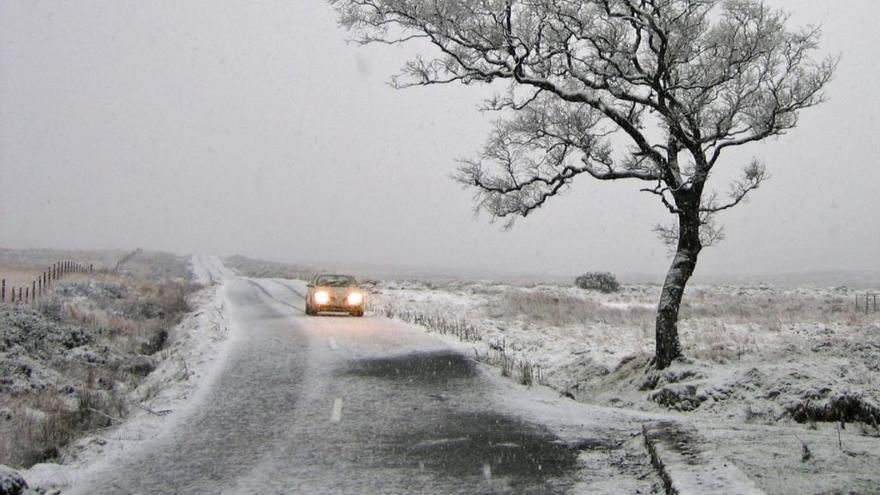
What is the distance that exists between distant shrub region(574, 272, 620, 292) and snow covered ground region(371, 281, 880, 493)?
13.8 meters

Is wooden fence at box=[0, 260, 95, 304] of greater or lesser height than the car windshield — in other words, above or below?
below

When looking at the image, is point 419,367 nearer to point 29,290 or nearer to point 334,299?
point 334,299

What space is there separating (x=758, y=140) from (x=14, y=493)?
43.2 feet

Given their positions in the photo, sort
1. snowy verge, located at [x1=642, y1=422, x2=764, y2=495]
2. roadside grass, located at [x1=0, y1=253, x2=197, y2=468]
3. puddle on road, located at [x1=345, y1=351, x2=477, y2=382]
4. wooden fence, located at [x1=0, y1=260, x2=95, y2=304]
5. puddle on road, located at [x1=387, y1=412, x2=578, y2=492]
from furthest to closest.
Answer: wooden fence, located at [x1=0, y1=260, x2=95, y2=304]
puddle on road, located at [x1=345, y1=351, x2=477, y2=382]
roadside grass, located at [x1=0, y1=253, x2=197, y2=468]
puddle on road, located at [x1=387, y1=412, x2=578, y2=492]
snowy verge, located at [x1=642, y1=422, x2=764, y2=495]

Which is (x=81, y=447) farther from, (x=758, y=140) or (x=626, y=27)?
(x=758, y=140)

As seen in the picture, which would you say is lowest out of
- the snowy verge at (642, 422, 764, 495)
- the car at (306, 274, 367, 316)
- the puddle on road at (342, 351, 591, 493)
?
the puddle on road at (342, 351, 591, 493)

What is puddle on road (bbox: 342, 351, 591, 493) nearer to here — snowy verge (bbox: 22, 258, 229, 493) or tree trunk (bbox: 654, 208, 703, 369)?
snowy verge (bbox: 22, 258, 229, 493)

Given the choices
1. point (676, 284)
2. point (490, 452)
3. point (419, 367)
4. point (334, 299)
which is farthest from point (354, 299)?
point (490, 452)

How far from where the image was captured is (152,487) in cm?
705

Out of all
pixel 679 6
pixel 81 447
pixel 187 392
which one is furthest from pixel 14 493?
pixel 679 6

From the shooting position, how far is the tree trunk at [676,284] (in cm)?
1304

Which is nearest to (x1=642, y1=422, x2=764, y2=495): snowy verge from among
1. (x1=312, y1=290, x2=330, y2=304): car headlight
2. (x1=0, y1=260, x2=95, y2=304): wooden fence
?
(x1=312, y1=290, x2=330, y2=304): car headlight

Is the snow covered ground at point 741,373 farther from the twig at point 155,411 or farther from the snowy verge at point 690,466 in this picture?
the twig at point 155,411

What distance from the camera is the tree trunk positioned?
13.0 metres
